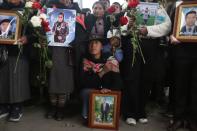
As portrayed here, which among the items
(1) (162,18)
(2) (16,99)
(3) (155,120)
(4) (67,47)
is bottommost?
(3) (155,120)

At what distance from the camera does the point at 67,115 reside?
499 cm

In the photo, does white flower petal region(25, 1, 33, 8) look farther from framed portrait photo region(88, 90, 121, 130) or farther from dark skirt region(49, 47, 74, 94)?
framed portrait photo region(88, 90, 121, 130)

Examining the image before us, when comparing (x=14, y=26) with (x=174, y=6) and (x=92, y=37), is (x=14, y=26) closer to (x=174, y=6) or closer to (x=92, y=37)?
(x=92, y=37)

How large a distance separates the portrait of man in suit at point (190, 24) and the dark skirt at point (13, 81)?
6.70 ft

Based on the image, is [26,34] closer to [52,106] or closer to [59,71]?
[59,71]

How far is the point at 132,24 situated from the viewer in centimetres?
446

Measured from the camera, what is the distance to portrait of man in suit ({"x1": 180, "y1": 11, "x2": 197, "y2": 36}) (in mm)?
4316

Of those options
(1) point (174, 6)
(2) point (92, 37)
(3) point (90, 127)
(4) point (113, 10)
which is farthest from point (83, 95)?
(1) point (174, 6)

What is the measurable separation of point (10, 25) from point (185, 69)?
2.22m

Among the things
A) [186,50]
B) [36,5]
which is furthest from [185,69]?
[36,5]

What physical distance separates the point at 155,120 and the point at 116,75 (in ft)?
2.85

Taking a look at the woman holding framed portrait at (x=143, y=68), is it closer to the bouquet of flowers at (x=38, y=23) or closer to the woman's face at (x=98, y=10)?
the woman's face at (x=98, y=10)

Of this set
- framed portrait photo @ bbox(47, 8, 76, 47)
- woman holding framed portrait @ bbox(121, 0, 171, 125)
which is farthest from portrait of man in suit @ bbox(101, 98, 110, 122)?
framed portrait photo @ bbox(47, 8, 76, 47)

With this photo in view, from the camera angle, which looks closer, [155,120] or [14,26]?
[14,26]
